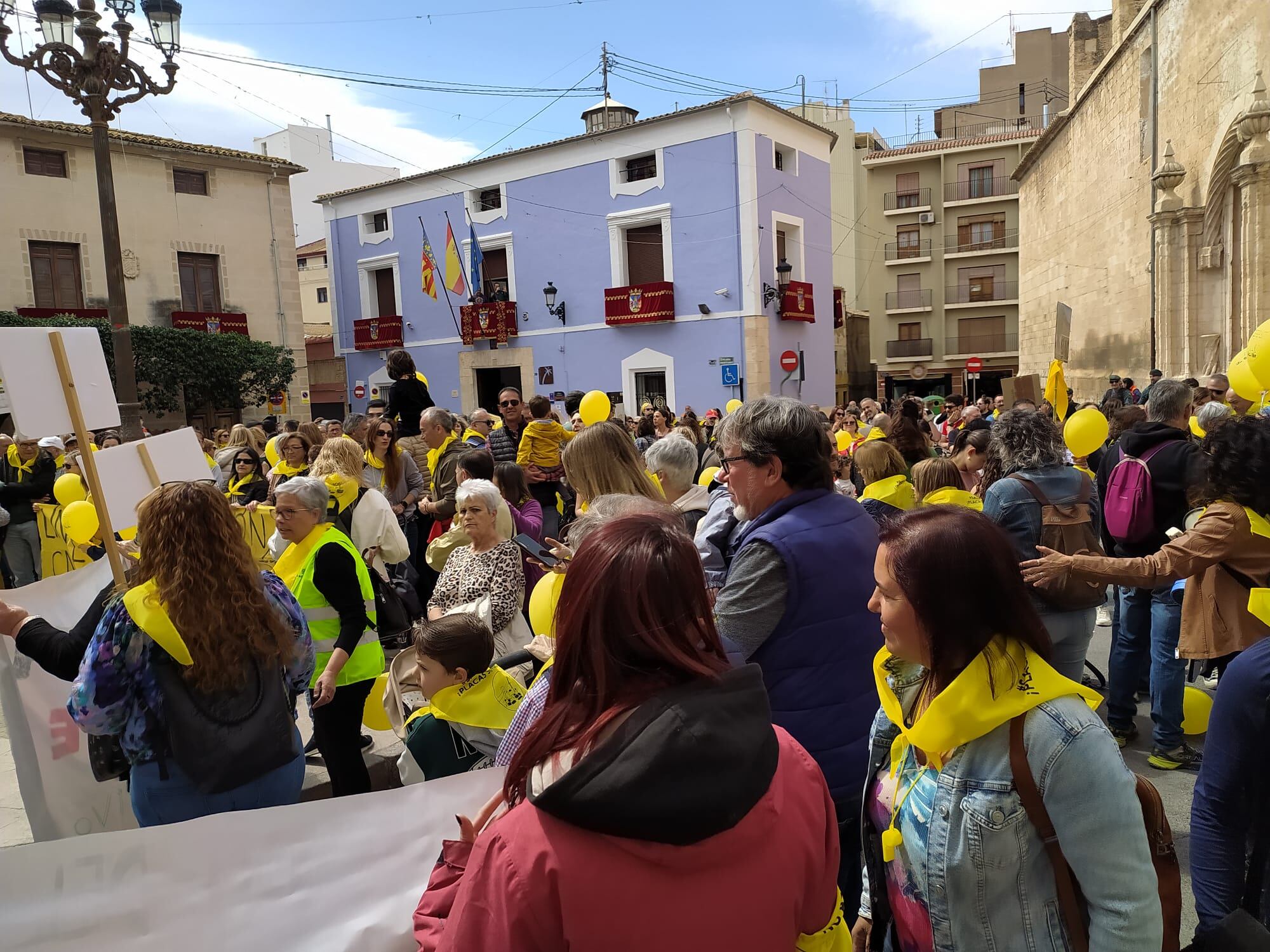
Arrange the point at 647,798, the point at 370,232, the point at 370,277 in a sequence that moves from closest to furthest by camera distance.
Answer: the point at 647,798
the point at 370,232
the point at 370,277

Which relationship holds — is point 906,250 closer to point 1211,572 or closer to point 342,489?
point 342,489

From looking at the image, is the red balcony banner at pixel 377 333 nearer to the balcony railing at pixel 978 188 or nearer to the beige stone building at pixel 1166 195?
the beige stone building at pixel 1166 195

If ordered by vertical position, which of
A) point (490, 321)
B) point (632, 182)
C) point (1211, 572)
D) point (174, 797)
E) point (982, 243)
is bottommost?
point (174, 797)

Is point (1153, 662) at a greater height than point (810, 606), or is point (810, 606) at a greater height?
point (810, 606)

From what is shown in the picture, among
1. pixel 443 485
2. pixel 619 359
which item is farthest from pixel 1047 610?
pixel 619 359

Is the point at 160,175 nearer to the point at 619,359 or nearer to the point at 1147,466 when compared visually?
the point at 619,359

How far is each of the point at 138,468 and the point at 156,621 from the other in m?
1.40

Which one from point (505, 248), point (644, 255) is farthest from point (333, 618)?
point (505, 248)

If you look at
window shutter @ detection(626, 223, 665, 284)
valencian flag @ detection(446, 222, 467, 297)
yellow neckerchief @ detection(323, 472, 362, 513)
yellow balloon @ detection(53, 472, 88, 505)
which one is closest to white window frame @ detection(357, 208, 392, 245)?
valencian flag @ detection(446, 222, 467, 297)

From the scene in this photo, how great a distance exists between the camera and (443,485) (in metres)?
5.82

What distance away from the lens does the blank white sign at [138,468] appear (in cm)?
325

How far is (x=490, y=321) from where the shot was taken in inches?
938

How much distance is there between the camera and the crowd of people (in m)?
1.08

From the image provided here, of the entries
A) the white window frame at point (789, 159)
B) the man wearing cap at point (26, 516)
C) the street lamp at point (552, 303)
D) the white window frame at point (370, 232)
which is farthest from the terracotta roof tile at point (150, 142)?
the man wearing cap at point (26, 516)
